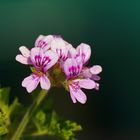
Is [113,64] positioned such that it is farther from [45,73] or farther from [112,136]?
[45,73]

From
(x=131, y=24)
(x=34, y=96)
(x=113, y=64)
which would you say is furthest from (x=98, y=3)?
(x=34, y=96)

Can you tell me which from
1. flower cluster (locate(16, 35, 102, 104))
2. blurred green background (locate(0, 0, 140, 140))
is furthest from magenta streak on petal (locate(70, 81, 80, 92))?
blurred green background (locate(0, 0, 140, 140))

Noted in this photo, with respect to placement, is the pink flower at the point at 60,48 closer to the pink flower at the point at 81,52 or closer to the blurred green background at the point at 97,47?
the pink flower at the point at 81,52

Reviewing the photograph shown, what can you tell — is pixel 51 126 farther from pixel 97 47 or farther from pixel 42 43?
pixel 97 47

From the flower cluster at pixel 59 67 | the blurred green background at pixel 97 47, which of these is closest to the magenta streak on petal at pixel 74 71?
the flower cluster at pixel 59 67

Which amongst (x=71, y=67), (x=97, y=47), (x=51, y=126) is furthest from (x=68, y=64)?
(x=97, y=47)

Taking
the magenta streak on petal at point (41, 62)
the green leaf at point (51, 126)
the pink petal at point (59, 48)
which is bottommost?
the green leaf at point (51, 126)

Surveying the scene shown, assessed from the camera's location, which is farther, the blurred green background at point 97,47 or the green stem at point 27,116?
the blurred green background at point 97,47
